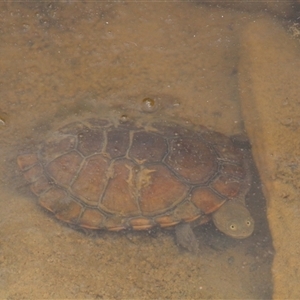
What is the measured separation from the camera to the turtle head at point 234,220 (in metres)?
3.28

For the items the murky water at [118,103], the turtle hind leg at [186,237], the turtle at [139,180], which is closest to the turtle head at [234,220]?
the turtle at [139,180]

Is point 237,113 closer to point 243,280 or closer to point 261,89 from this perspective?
point 261,89

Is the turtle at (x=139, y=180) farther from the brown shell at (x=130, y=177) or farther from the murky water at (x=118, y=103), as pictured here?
the murky water at (x=118, y=103)

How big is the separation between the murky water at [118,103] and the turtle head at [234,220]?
0.11m

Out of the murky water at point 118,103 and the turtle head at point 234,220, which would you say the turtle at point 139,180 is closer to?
the turtle head at point 234,220

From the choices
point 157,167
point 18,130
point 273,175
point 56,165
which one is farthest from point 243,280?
point 18,130

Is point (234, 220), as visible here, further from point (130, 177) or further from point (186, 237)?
point (130, 177)

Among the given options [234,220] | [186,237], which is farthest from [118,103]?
[234,220]

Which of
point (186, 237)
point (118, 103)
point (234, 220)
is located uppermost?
point (118, 103)

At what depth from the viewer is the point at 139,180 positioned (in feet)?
10.7

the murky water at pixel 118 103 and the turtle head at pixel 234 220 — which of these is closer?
Answer: the murky water at pixel 118 103

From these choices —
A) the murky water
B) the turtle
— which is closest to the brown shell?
the turtle

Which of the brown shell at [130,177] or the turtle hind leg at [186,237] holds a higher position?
the brown shell at [130,177]

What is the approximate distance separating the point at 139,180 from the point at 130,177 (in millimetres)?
80
